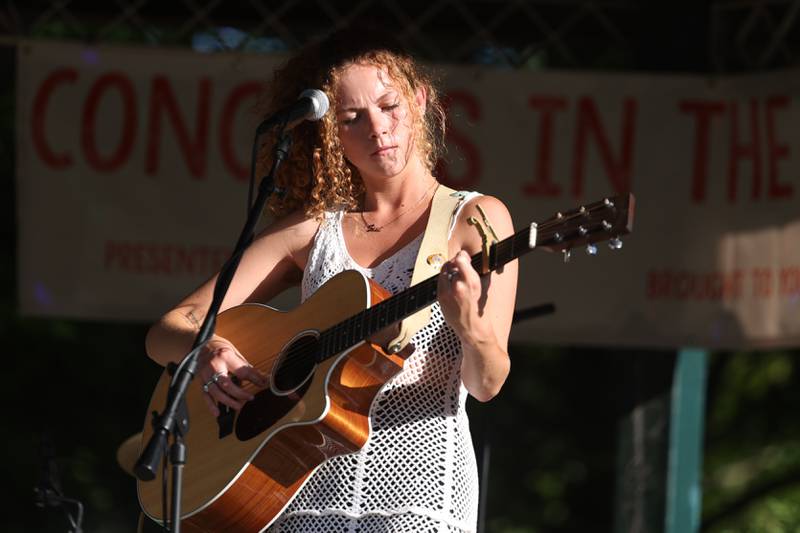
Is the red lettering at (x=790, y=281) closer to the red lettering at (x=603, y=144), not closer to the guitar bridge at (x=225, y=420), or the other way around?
the red lettering at (x=603, y=144)

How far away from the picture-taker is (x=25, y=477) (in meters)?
10.0

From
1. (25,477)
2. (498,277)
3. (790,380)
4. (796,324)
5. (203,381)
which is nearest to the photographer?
(498,277)

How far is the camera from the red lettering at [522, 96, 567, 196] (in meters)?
5.70

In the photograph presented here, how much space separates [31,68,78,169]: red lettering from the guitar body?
9.10 feet

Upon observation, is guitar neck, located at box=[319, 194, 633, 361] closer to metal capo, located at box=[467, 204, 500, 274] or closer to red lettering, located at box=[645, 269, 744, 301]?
metal capo, located at box=[467, 204, 500, 274]

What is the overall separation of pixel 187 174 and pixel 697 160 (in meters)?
2.14

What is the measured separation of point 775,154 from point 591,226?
3071 millimetres

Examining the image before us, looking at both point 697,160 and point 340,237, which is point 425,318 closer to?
point 340,237

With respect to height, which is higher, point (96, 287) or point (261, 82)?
point (261, 82)

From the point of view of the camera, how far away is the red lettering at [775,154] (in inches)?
219

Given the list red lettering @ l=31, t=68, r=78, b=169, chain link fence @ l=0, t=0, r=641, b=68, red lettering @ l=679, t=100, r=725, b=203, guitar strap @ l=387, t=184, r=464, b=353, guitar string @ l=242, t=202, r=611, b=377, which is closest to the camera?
guitar string @ l=242, t=202, r=611, b=377

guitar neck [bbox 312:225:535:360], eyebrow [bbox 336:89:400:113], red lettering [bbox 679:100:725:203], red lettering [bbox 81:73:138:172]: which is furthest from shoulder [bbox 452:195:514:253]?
red lettering [bbox 81:73:138:172]

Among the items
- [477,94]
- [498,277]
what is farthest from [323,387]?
[477,94]

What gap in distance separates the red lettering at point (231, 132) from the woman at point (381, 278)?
239 cm
